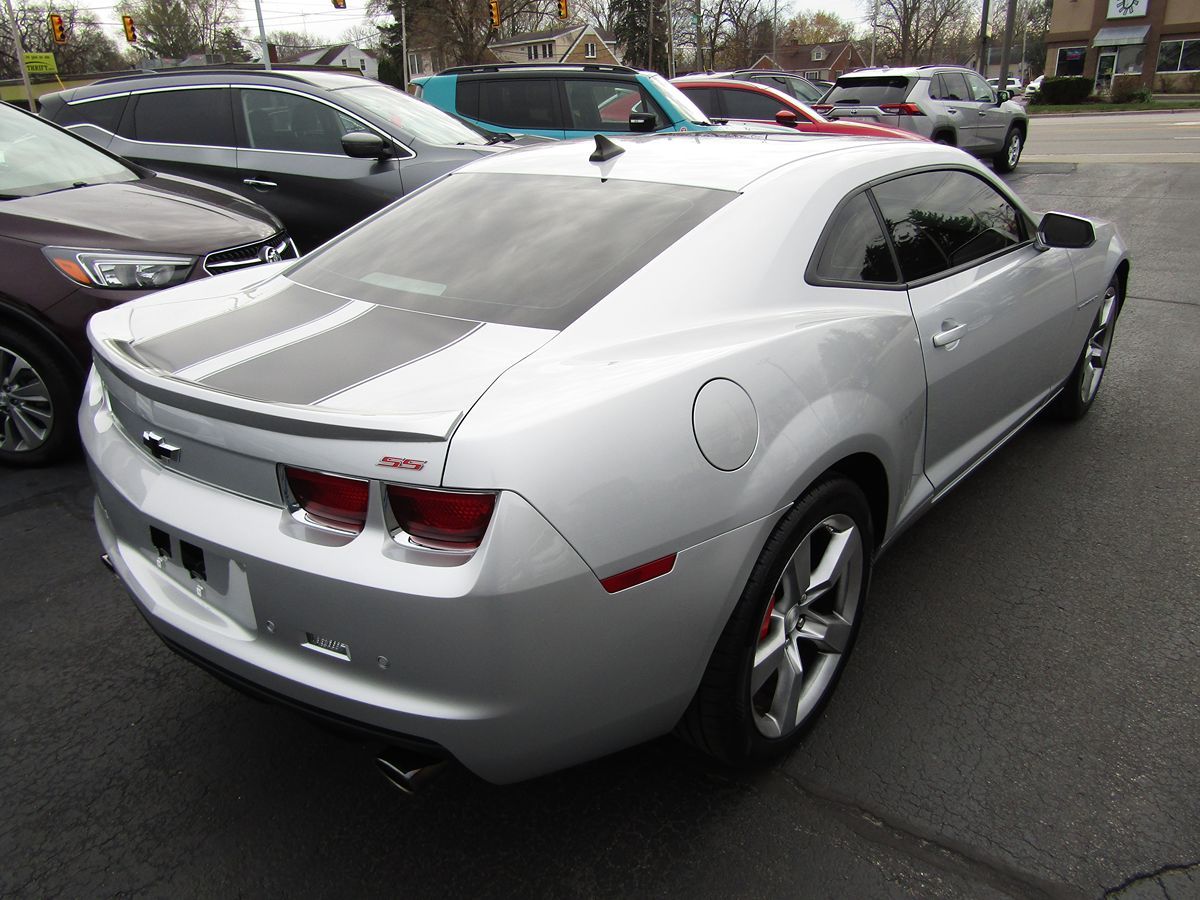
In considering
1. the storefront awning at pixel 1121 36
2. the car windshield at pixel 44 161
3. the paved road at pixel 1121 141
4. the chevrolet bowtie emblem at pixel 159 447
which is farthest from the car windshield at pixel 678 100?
the storefront awning at pixel 1121 36

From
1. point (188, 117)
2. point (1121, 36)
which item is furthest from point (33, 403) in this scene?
point (1121, 36)

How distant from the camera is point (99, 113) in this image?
675cm

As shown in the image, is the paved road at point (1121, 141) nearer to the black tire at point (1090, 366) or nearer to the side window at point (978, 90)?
the side window at point (978, 90)

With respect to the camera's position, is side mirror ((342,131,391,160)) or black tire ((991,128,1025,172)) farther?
black tire ((991,128,1025,172))

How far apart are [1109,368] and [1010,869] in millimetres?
4314

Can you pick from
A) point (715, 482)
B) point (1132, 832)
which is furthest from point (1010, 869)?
point (715, 482)

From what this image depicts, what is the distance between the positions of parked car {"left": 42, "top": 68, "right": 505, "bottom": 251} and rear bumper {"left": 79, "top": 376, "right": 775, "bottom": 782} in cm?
482

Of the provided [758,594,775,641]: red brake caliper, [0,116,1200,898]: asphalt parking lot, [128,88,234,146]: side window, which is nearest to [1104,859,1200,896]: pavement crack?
[0,116,1200,898]: asphalt parking lot

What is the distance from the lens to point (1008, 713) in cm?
254

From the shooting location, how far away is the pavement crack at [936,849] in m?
1.98

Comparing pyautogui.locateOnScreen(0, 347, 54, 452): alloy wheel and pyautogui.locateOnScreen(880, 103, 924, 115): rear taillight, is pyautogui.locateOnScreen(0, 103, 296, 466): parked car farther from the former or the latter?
pyautogui.locateOnScreen(880, 103, 924, 115): rear taillight

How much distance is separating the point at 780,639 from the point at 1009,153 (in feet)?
49.5

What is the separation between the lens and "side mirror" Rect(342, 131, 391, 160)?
19.8ft

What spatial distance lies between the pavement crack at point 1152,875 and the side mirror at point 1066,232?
237cm
